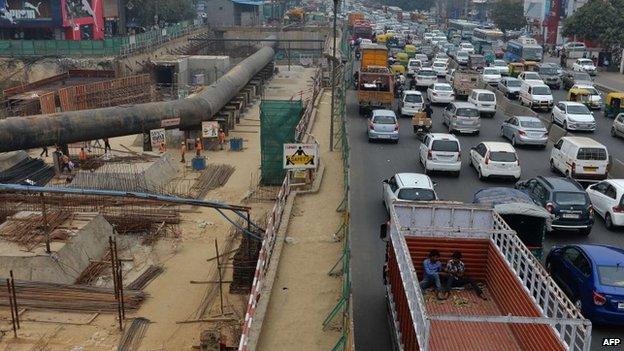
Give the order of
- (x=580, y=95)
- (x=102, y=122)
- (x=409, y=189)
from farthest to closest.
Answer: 1. (x=580, y=95)
2. (x=102, y=122)
3. (x=409, y=189)

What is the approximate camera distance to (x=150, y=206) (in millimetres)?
23844

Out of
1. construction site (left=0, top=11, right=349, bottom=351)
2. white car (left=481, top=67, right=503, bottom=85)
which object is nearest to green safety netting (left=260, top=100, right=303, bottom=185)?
construction site (left=0, top=11, right=349, bottom=351)

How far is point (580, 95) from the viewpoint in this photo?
1597 inches

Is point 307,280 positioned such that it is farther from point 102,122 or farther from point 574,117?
point 574,117

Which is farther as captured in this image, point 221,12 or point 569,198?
point 221,12

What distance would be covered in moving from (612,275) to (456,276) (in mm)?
3371

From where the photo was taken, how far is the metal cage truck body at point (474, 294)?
9031mm

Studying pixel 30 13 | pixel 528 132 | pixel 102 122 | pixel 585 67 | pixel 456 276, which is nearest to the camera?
pixel 456 276

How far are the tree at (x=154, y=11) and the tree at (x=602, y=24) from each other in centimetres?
5288

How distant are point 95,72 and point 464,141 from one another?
32114 mm

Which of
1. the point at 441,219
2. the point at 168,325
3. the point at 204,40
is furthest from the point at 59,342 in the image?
the point at 204,40

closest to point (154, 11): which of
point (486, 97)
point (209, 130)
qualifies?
point (209, 130)

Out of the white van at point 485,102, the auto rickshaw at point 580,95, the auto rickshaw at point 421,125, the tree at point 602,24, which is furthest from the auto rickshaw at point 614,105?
the tree at point 602,24

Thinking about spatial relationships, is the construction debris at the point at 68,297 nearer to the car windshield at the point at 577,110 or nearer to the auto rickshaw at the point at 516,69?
the car windshield at the point at 577,110
